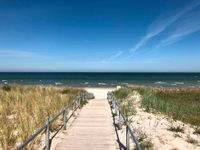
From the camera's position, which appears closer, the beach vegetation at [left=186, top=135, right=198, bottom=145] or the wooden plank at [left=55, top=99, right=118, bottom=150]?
the wooden plank at [left=55, top=99, right=118, bottom=150]

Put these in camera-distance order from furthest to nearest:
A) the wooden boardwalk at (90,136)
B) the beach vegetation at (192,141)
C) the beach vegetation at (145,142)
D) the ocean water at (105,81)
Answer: the ocean water at (105,81)
the beach vegetation at (192,141)
the wooden boardwalk at (90,136)
the beach vegetation at (145,142)

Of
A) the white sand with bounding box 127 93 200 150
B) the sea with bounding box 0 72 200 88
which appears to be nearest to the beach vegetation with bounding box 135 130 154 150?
the white sand with bounding box 127 93 200 150

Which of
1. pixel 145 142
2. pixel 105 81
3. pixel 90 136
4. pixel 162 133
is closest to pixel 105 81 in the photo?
pixel 105 81

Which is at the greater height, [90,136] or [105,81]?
[90,136]

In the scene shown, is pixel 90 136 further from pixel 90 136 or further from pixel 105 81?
pixel 105 81

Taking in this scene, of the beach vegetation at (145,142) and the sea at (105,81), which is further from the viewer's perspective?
the sea at (105,81)

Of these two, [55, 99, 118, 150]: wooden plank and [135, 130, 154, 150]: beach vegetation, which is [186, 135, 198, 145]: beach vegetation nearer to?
[135, 130, 154, 150]: beach vegetation

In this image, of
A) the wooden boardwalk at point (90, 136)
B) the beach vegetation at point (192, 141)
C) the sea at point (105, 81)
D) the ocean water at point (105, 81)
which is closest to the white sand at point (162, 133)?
the beach vegetation at point (192, 141)

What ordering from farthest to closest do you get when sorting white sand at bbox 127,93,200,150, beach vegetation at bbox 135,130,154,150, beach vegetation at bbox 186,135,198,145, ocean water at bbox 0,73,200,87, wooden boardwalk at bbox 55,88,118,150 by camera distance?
ocean water at bbox 0,73,200,87
beach vegetation at bbox 186,135,198,145
white sand at bbox 127,93,200,150
wooden boardwalk at bbox 55,88,118,150
beach vegetation at bbox 135,130,154,150

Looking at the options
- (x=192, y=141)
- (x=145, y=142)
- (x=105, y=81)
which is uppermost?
(x=145, y=142)

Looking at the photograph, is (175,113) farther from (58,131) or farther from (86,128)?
(58,131)

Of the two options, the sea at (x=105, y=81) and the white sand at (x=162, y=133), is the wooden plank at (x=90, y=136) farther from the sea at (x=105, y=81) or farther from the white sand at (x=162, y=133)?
the sea at (x=105, y=81)

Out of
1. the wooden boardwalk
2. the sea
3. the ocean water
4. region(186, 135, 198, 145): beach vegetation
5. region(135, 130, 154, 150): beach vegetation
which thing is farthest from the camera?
the ocean water

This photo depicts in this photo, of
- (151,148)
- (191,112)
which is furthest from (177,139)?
(191,112)
